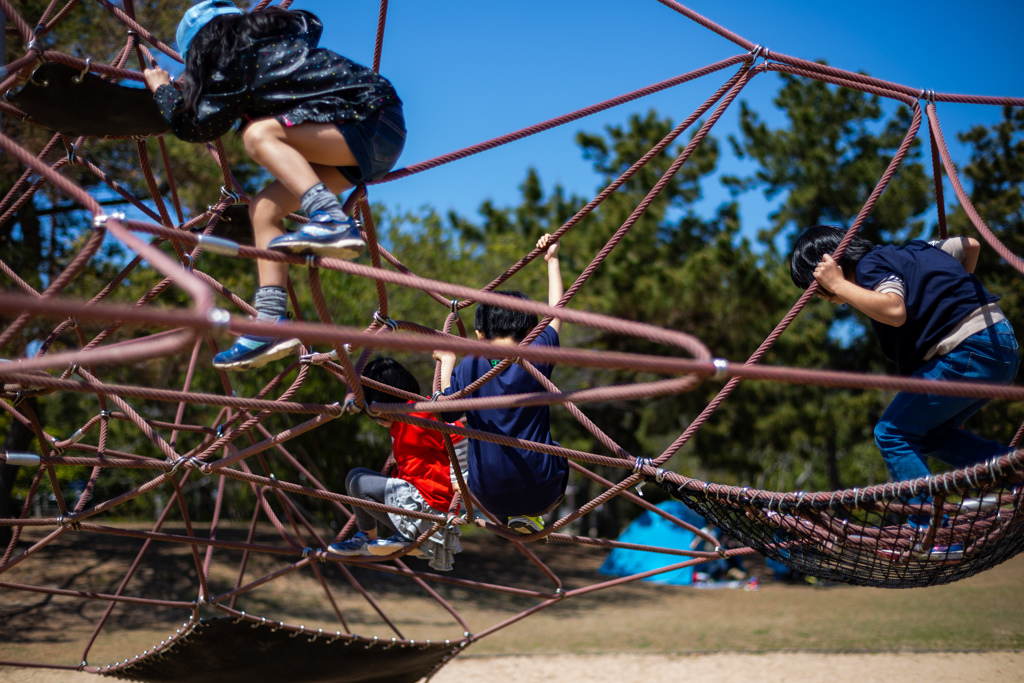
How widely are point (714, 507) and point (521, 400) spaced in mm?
1071

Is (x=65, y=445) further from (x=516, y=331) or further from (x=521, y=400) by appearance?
(x=521, y=400)

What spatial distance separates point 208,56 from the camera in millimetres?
2266

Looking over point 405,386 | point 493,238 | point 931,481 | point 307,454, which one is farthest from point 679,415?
point 931,481

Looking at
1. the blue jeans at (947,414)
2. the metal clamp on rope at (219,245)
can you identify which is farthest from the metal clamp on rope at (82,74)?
the blue jeans at (947,414)

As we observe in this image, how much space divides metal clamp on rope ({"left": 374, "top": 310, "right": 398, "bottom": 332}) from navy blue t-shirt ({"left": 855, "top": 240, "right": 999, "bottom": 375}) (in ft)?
5.11

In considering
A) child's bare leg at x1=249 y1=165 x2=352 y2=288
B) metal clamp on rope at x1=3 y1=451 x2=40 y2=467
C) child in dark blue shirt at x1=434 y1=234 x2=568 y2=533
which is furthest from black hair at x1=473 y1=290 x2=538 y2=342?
metal clamp on rope at x1=3 y1=451 x2=40 y2=467

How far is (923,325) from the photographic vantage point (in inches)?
110

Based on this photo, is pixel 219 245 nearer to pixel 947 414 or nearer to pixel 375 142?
pixel 375 142

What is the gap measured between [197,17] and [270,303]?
0.93 meters

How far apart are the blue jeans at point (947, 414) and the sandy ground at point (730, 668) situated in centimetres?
488

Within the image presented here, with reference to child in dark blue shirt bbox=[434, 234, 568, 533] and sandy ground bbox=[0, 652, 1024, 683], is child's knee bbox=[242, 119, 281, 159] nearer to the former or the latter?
child in dark blue shirt bbox=[434, 234, 568, 533]

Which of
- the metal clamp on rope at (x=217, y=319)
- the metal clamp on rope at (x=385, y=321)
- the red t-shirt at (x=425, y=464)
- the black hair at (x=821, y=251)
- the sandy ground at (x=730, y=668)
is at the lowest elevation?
the sandy ground at (x=730, y=668)

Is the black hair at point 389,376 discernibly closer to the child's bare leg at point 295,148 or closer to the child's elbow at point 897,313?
the child's bare leg at point 295,148

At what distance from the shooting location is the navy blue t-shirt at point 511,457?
310 centimetres
